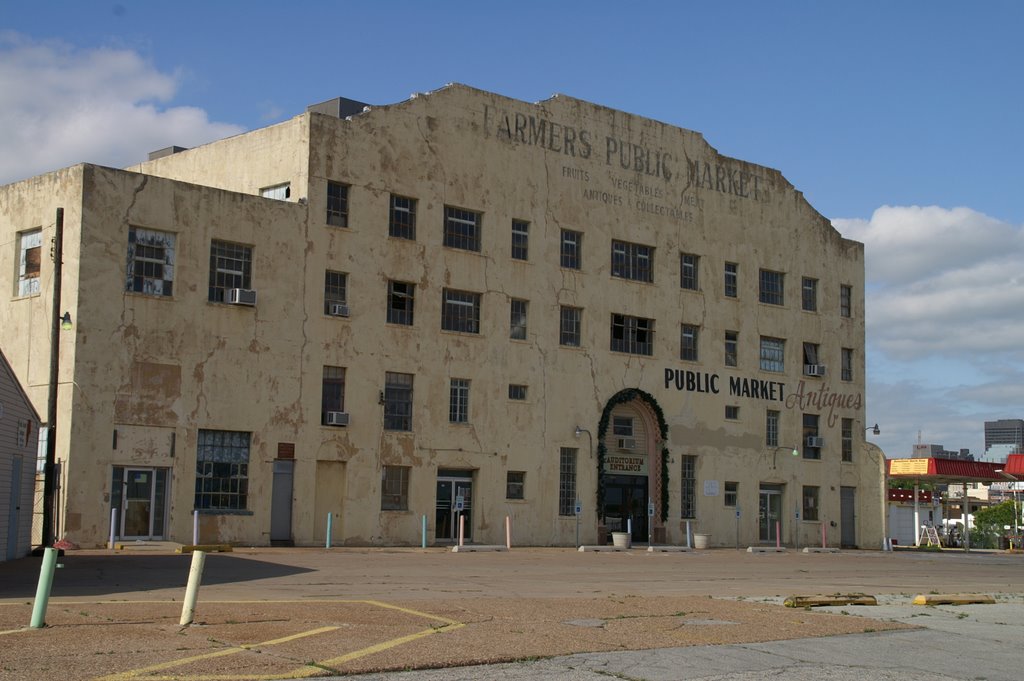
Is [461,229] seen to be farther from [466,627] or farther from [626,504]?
[466,627]

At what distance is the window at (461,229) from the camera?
4131cm

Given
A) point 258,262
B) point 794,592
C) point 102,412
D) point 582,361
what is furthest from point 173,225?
point 794,592

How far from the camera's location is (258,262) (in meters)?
36.3

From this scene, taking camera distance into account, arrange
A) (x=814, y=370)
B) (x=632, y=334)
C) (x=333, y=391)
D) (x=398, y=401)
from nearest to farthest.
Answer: (x=333, y=391) < (x=398, y=401) < (x=632, y=334) < (x=814, y=370)

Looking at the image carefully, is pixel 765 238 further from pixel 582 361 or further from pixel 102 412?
pixel 102 412

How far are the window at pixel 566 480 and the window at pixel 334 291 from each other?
33.6 ft

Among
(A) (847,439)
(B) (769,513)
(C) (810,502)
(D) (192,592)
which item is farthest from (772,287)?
(D) (192,592)

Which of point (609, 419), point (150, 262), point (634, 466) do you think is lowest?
point (634, 466)

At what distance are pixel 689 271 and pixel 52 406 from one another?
26544 mm

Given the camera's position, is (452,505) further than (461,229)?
No

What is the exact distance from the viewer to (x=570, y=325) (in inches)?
1754

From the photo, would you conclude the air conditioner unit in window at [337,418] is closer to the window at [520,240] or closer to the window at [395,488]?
the window at [395,488]

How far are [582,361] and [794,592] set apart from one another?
885 inches

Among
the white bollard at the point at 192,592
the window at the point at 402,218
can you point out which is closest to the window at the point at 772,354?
the window at the point at 402,218
